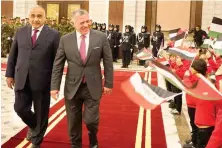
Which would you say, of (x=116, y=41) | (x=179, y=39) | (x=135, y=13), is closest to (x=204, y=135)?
(x=179, y=39)

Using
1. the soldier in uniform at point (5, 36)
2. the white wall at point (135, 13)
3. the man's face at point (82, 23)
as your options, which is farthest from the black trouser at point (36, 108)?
the white wall at point (135, 13)

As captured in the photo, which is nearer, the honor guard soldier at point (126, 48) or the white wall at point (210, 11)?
the honor guard soldier at point (126, 48)

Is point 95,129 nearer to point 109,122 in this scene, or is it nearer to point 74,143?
point 74,143

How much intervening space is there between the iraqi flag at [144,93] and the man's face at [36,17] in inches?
83.8

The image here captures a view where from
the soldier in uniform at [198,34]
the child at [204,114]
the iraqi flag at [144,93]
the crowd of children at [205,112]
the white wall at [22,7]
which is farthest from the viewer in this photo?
the white wall at [22,7]

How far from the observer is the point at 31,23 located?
4645 millimetres

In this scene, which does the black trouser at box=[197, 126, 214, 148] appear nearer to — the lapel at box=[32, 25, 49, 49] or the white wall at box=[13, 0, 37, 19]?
the lapel at box=[32, 25, 49, 49]

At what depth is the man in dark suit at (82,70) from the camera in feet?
14.2

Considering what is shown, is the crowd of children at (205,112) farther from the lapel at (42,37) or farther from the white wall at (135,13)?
the white wall at (135,13)

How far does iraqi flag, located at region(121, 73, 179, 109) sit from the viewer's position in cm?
266

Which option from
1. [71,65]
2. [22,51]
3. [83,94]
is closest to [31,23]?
[22,51]

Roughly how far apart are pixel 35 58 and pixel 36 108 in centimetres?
60

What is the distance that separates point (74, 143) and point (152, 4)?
1787cm

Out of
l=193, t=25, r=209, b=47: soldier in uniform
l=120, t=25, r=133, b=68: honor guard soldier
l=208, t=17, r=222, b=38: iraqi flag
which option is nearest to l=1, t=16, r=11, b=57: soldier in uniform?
l=120, t=25, r=133, b=68: honor guard soldier
